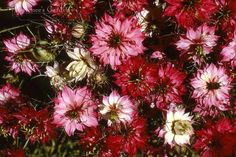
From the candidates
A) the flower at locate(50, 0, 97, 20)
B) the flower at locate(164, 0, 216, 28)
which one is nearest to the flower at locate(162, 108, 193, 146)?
the flower at locate(164, 0, 216, 28)

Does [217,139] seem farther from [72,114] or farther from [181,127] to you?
[72,114]

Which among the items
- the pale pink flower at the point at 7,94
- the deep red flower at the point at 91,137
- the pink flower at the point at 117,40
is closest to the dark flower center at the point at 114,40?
the pink flower at the point at 117,40

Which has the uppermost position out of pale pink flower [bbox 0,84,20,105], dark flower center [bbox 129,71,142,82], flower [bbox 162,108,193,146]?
dark flower center [bbox 129,71,142,82]

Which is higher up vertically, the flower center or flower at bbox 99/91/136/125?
flower at bbox 99/91/136/125

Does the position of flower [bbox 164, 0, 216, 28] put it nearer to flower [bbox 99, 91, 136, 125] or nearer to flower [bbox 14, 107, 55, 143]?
flower [bbox 99, 91, 136, 125]

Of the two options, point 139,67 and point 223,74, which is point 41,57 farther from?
point 223,74

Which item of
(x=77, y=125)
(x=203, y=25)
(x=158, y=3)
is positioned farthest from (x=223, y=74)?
(x=77, y=125)
